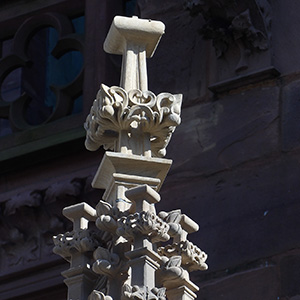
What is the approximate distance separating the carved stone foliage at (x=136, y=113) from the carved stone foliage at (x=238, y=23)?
2465 mm

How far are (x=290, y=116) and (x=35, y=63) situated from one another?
2763mm

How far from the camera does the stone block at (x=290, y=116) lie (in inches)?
279

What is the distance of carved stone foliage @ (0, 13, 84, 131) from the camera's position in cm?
884

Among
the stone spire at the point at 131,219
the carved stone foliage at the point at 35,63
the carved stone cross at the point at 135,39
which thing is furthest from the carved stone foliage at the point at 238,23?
the stone spire at the point at 131,219

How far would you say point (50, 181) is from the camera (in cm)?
825

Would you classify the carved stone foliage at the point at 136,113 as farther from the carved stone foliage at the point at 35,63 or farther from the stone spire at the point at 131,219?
the carved stone foliage at the point at 35,63

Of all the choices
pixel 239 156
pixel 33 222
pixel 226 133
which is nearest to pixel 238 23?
pixel 226 133

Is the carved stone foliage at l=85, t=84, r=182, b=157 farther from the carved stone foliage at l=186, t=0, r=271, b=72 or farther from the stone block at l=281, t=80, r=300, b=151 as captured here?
the carved stone foliage at l=186, t=0, r=271, b=72

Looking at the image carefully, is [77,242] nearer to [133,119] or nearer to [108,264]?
[108,264]

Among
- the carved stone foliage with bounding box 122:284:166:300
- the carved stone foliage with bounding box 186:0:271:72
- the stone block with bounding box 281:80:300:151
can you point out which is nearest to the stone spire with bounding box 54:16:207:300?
the carved stone foliage with bounding box 122:284:166:300

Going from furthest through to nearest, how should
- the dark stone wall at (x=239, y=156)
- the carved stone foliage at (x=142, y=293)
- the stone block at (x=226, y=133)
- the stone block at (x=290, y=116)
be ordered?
Result: the stone block at (x=226, y=133), the stone block at (x=290, y=116), the dark stone wall at (x=239, y=156), the carved stone foliage at (x=142, y=293)

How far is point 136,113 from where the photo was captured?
4953mm

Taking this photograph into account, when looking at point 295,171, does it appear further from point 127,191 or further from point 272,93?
point 127,191

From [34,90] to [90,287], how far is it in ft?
15.8
